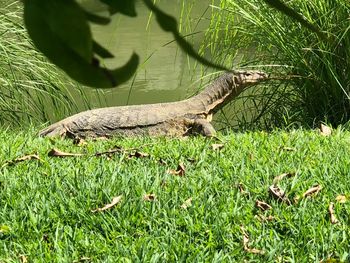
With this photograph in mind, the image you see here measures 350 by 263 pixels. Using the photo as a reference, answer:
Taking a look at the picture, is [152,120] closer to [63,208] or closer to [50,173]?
[50,173]

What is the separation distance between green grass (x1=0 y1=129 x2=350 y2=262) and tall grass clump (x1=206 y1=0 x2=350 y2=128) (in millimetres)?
1958

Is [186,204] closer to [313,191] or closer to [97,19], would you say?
[313,191]

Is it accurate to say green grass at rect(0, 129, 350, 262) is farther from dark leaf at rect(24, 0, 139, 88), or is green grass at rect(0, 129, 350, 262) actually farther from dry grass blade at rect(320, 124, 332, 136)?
dark leaf at rect(24, 0, 139, 88)

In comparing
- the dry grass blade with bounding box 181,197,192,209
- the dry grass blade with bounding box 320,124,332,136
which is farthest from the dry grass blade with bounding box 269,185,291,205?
the dry grass blade with bounding box 320,124,332,136

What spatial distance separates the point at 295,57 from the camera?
21.0 feet

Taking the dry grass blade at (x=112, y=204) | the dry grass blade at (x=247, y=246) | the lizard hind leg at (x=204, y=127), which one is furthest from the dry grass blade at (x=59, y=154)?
the lizard hind leg at (x=204, y=127)

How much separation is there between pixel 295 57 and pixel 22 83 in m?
2.52

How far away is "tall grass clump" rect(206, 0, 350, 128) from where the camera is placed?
6250mm

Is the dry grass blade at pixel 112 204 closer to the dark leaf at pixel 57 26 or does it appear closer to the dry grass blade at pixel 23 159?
the dry grass blade at pixel 23 159

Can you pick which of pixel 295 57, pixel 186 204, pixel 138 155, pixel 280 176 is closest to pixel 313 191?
pixel 280 176

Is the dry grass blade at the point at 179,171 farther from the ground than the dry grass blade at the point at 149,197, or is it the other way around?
the dry grass blade at the point at 149,197

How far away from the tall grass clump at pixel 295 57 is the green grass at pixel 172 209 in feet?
6.42

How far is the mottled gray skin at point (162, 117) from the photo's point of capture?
6.75m

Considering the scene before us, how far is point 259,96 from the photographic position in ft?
23.0
